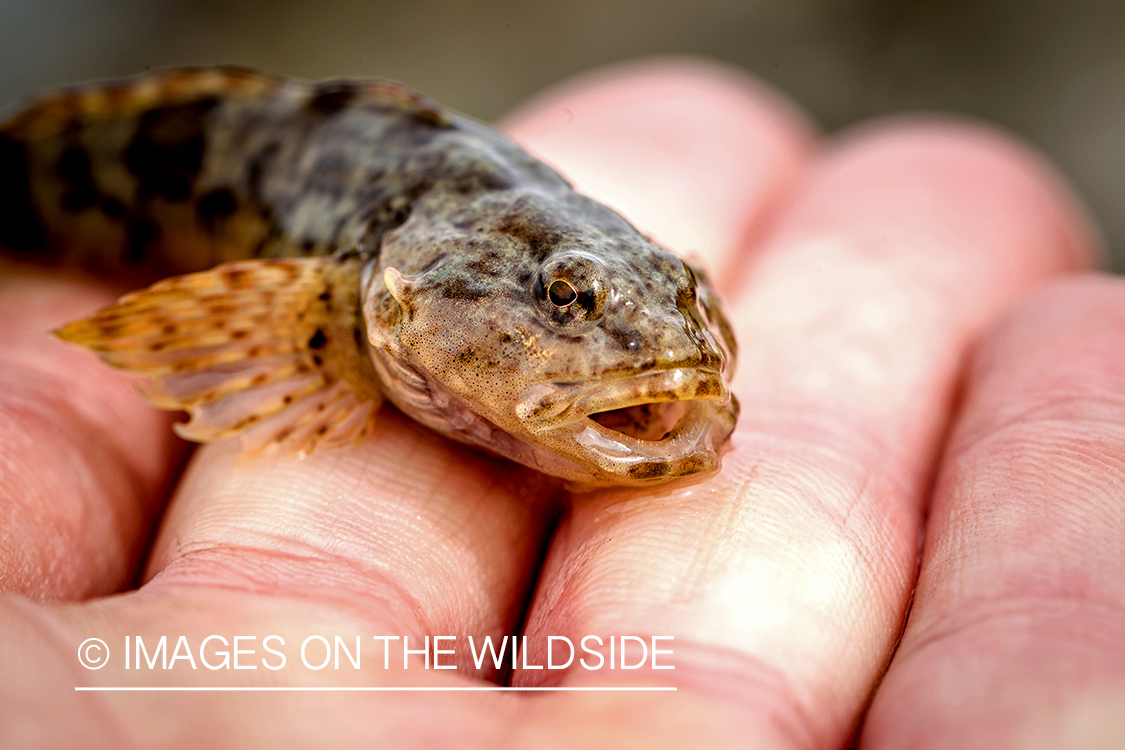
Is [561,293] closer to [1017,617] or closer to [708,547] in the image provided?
[708,547]

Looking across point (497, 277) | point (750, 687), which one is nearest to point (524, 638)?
point (750, 687)

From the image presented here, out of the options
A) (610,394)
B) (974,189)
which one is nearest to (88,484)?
(610,394)

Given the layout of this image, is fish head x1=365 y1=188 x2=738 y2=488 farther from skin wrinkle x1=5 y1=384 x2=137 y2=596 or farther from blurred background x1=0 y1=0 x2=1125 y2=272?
blurred background x1=0 y1=0 x2=1125 y2=272

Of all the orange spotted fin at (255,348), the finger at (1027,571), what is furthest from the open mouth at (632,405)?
the orange spotted fin at (255,348)

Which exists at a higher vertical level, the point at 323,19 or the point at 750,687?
the point at 323,19

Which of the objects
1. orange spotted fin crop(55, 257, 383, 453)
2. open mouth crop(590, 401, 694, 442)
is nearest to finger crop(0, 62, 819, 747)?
orange spotted fin crop(55, 257, 383, 453)

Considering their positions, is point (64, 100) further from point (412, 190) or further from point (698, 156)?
point (698, 156)

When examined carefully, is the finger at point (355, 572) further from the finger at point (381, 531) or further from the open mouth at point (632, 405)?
the open mouth at point (632, 405)
